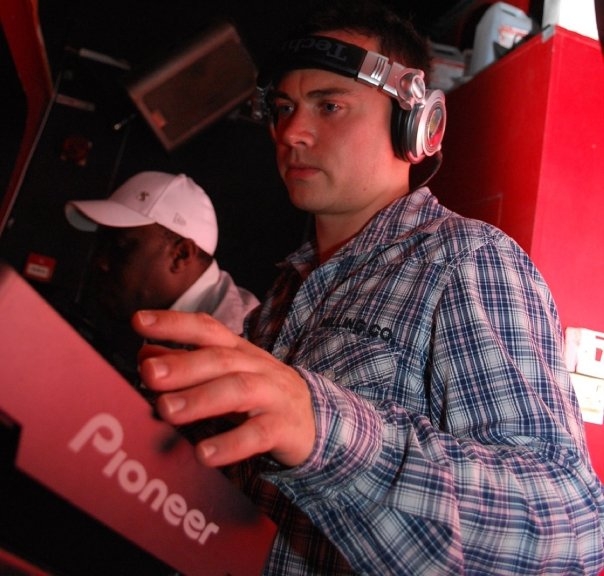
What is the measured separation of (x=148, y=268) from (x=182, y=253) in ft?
0.46

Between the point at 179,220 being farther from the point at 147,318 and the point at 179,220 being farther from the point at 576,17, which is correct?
the point at 147,318

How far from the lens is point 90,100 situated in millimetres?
2945

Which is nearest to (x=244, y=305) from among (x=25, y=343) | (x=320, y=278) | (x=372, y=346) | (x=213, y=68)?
(x=213, y=68)

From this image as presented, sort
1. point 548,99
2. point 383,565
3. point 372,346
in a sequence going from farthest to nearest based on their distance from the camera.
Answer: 1. point 548,99
2. point 372,346
3. point 383,565

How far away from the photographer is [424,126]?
1.49m

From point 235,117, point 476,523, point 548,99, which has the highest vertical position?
point 235,117

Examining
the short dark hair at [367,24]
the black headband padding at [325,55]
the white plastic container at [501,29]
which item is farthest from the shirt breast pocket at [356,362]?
the white plastic container at [501,29]

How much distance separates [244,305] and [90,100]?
4.05 ft

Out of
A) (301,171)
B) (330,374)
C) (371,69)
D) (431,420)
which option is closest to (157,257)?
(301,171)

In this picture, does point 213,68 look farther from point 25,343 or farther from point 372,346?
point 25,343

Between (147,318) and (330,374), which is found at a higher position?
(147,318)

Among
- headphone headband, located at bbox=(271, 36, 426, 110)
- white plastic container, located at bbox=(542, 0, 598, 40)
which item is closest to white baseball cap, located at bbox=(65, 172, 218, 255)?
headphone headband, located at bbox=(271, 36, 426, 110)

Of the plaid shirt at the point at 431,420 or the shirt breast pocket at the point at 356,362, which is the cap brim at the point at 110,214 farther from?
the shirt breast pocket at the point at 356,362

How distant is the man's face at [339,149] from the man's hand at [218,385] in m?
0.93
